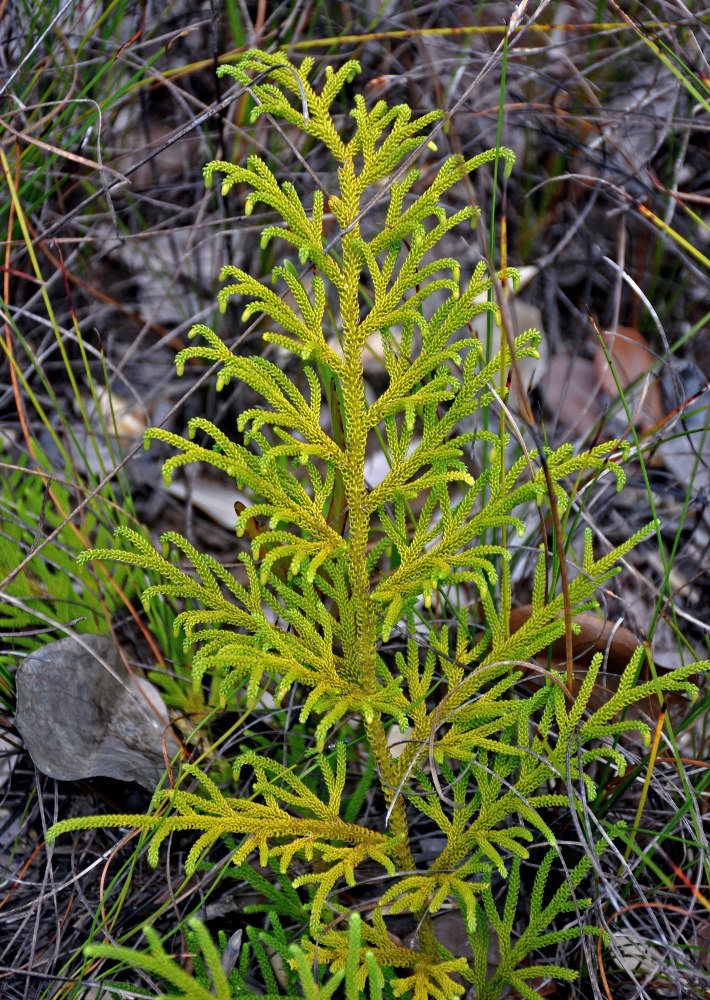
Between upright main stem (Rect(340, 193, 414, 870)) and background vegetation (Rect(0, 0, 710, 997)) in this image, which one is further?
background vegetation (Rect(0, 0, 710, 997))

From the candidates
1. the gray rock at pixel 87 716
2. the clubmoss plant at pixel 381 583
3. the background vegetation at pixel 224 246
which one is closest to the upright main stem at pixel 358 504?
the clubmoss plant at pixel 381 583

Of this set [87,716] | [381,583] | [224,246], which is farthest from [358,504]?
[224,246]

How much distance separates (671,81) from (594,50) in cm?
34

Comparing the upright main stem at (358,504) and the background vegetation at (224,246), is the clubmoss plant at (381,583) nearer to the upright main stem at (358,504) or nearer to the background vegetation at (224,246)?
the upright main stem at (358,504)

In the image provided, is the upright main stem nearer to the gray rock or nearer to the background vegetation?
the background vegetation

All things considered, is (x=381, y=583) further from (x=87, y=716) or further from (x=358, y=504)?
(x=87, y=716)

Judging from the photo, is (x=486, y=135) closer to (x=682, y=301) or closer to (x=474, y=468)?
(x=682, y=301)

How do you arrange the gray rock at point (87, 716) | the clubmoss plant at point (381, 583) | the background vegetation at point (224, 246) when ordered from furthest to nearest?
the background vegetation at point (224, 246), the gray rock at point (87, 716), the clubmoss plant at point (381, 583)

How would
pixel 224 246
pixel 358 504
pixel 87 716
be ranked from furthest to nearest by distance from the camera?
pixel 224 246, pixel 87 716, pixel 358 504

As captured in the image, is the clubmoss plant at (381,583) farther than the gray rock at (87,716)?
No

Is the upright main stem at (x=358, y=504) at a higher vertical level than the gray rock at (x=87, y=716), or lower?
higher

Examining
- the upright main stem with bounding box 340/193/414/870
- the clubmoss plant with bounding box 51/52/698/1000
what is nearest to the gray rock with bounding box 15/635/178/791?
the clubmoss plant with bounding box 51/52/698/1000

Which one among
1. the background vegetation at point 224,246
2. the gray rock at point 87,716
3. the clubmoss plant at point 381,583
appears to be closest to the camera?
the clubmoss plant at point 381,583

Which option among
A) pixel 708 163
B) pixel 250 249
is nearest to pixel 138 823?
pixel 250 249
